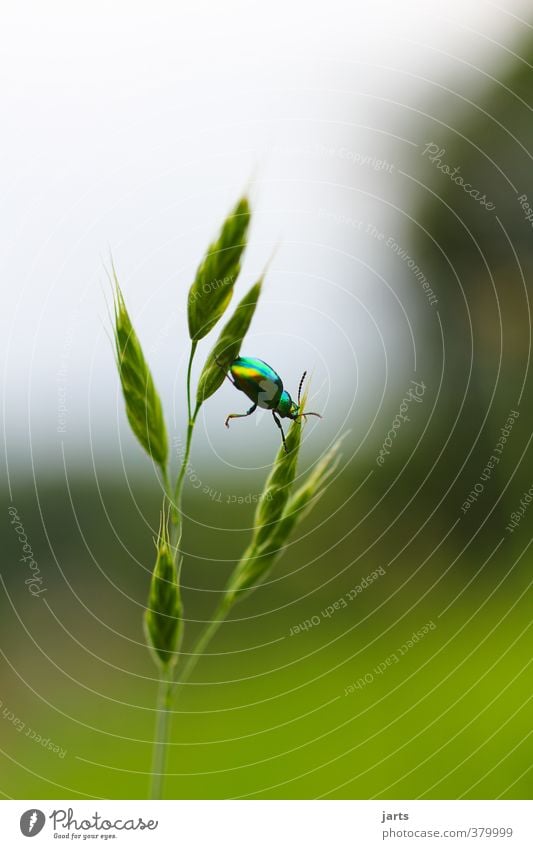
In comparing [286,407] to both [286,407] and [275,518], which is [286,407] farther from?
[275,518]

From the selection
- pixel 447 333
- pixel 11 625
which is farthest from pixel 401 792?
pixel 447 333

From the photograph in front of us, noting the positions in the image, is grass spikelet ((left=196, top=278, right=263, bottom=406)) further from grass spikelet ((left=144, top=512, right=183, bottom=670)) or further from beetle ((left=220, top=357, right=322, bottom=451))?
grass spikelet ((left=144, top=512, right=183, bottom=670))

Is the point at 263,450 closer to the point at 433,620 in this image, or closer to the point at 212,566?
the point at 212,566

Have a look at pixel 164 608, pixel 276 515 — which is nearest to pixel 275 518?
pixel 276 515
